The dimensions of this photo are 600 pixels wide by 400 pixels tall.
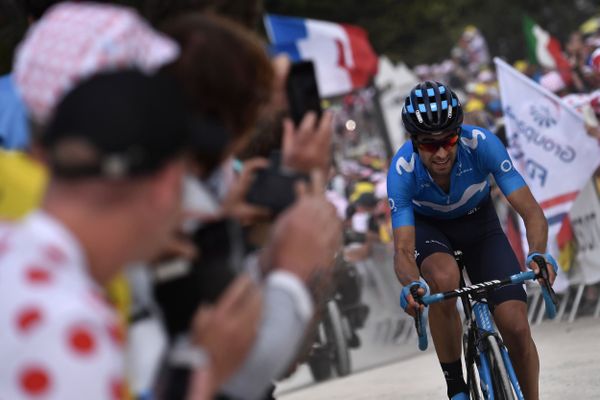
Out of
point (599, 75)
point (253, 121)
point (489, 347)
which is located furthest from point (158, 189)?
point (599, 75)

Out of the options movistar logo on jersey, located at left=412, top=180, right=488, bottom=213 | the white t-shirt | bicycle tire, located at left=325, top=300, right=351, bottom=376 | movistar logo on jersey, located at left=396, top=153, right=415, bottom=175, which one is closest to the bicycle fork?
movistar logo on jersey, located at left=412, top=180, right=488, bottom=213

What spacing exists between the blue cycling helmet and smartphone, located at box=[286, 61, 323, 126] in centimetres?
394

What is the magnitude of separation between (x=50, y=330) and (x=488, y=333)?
4922 millimetres

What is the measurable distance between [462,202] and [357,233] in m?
7.48

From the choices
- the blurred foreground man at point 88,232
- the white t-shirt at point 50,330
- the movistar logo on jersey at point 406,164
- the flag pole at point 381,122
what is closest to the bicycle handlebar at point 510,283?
the movistar logo on jersey at point 406,164

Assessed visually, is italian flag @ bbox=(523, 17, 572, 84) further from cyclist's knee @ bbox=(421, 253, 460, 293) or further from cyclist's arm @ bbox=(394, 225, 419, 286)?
cyclist's arm @ bbox=(394, 225, 419, 286)

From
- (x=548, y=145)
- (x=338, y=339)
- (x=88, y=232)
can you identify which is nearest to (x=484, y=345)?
(x=88, y=232)

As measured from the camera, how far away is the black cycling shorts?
709 cm

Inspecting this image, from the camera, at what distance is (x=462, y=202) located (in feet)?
24.1

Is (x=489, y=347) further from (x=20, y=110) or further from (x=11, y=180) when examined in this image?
(x=11, y=180)

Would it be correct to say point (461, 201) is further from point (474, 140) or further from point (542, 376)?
point (542, 376)

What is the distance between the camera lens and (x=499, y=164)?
698cm

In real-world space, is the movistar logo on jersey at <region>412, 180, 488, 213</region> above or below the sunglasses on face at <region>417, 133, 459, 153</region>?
below

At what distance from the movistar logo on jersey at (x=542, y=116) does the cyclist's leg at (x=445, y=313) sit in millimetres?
6436
